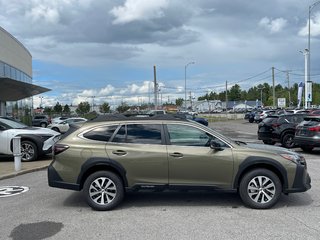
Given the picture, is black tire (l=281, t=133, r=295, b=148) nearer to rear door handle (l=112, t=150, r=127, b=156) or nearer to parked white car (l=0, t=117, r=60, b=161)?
parked white car (l=0, t=117, r=60, b=161)

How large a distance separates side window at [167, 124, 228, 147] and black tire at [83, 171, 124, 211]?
4.04 feet

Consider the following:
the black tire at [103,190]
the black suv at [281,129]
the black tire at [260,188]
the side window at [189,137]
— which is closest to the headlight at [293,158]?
the black tire at [260,188]

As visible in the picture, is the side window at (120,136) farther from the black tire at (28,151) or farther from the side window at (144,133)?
the black tire at (28,151)

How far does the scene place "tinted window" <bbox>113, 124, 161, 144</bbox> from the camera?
721cm

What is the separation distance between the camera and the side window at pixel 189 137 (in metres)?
7.12

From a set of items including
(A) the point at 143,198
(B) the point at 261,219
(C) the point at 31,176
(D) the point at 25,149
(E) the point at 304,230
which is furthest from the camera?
(D) the point at 25,149

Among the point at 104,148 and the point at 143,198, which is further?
the point at 143,198

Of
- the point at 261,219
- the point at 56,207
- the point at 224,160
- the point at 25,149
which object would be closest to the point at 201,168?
the point at 224,160

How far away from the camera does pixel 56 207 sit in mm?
7320

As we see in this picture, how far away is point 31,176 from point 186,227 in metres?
6.07

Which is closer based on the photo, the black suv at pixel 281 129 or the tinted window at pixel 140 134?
the tinted window at pixel 140 134

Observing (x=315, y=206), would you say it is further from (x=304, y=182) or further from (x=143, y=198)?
(x=143, y=198)

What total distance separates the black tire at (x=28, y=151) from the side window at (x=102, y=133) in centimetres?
654

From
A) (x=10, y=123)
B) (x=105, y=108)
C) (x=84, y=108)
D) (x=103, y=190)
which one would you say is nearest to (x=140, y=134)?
(x=103, y=190)
